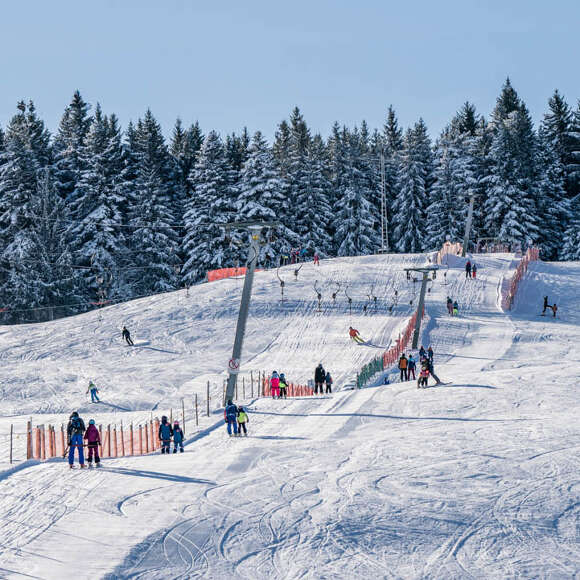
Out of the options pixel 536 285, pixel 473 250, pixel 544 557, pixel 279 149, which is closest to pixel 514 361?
pixel 536 285

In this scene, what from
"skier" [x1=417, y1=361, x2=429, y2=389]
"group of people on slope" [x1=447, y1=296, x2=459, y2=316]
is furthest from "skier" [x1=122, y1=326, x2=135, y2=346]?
"skier" [x1=417, y1=361, x2=429, y2=389]

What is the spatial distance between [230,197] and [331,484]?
5967cm

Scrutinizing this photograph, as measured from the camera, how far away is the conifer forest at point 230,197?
6600 cm

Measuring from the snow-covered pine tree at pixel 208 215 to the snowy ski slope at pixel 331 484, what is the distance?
1199 inches

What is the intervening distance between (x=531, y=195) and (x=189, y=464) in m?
64.6

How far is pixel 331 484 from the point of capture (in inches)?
648

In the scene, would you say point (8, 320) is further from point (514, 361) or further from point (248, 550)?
point (248, 550)

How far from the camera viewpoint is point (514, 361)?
3503 cm

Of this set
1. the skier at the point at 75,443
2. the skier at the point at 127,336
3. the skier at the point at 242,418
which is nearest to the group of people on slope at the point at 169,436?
the skier at the point at 242,418

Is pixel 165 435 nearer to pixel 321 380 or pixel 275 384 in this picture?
pixel 275 384

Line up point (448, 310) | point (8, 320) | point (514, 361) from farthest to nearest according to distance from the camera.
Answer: point (8, 320)
point (448, 310)
point (514, 361)

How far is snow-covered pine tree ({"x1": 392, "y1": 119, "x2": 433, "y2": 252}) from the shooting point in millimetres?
78875

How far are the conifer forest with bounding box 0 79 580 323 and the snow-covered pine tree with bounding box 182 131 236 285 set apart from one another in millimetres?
141

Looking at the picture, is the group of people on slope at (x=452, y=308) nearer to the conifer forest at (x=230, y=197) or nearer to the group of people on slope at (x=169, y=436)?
the conifer forest at (x=230, y=197)
